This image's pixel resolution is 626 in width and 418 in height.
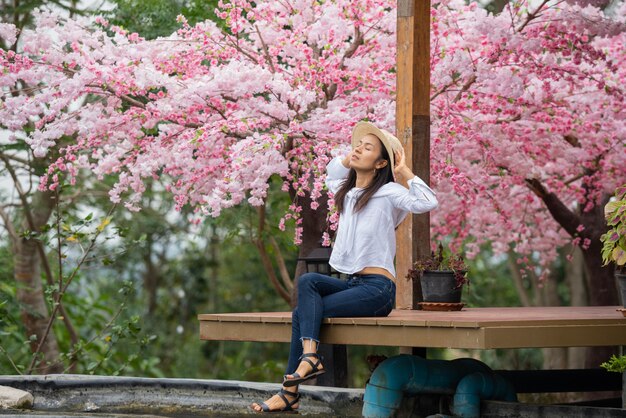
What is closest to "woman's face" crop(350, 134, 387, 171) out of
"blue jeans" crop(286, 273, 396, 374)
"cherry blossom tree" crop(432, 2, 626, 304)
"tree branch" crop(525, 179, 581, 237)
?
"blue jeans" crop(286, 273, 396, 374)

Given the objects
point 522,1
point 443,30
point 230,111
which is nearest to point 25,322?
point 230,111

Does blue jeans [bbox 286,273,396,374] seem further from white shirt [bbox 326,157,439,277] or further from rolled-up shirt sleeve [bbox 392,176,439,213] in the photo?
rolled-up shirt sleeve [bbox 392,176,439,213]

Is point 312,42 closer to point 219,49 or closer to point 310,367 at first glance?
point 219,49

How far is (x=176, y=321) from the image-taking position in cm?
1691

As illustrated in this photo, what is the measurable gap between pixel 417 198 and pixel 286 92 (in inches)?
76.9

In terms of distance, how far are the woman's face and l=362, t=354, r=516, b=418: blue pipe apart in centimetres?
97

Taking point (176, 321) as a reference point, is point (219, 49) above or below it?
above

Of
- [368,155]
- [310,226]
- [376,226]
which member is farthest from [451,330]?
[310,226]

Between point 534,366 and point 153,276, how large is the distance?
6497mm

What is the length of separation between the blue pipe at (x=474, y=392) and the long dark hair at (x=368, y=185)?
3.19 feet

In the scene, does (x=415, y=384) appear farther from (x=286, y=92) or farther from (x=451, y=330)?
(x=286, y=92)

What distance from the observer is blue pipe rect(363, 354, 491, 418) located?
4551mm

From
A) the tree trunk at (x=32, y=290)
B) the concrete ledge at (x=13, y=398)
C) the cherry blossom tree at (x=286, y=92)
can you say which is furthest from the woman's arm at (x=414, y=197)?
the tree trunk at (x=32, y=290)

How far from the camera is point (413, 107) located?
564cm
